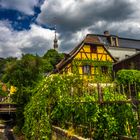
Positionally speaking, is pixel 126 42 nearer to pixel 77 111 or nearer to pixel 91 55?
pixel 91 55

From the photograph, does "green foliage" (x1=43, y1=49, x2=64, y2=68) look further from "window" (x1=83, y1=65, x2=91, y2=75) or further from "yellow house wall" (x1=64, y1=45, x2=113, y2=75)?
"window" (x1=83, y1=65, x2=91, y2=75)

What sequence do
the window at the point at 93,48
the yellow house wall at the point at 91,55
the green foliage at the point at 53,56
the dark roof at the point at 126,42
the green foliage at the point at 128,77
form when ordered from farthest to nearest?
the green foliage at the point at 53,56 → the dark roof at the point at 126,42 → the window at the point at 93,48 → the yellow house wall at the point at 91,55 → the green foliage at the point at 128,77

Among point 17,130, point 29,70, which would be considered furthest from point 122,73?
point 17,130

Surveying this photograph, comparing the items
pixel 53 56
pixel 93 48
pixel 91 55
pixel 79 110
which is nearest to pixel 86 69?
pixel 91 55

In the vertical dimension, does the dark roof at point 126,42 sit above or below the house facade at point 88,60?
above

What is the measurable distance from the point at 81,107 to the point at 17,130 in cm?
1481

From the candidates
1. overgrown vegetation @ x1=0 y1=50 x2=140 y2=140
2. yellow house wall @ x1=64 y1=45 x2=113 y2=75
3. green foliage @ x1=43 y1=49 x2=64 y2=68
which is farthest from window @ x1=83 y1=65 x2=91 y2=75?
green foliage @ x1=43 y1=49 x2=64 y2=68

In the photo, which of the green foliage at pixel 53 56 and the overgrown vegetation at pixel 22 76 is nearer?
the overgrown vegetation at pixel 22 76

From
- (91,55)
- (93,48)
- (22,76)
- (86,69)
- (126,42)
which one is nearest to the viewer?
(22,76)

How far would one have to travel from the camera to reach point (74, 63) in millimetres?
34000

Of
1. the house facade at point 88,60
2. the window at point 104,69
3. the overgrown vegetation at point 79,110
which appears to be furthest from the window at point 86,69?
the overgrown vegetation at point 79,110

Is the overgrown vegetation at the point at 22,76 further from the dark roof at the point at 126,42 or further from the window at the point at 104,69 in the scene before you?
the dark roof at the point at 126,42

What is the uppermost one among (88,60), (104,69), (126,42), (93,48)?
(126,42)

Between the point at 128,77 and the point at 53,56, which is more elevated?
the point at 53,56
